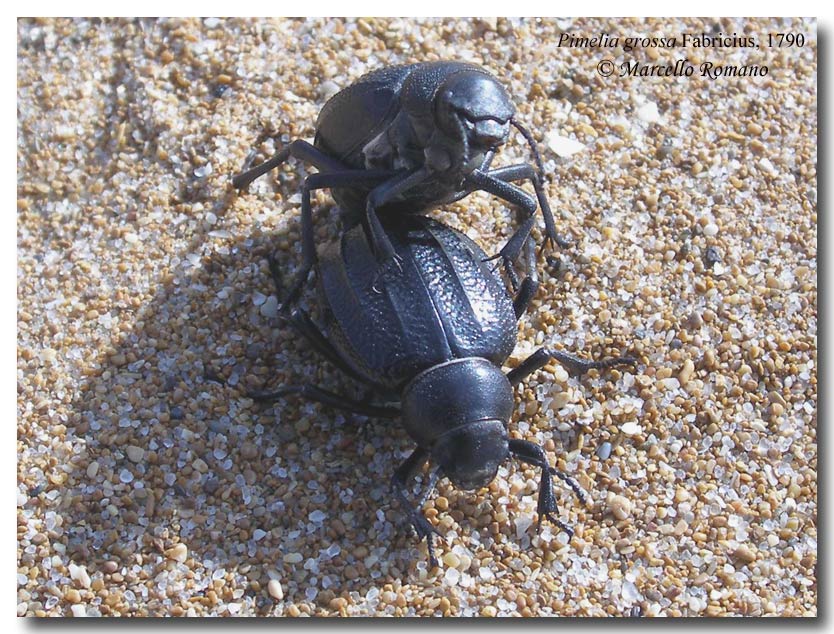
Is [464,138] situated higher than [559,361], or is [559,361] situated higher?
[464,138]

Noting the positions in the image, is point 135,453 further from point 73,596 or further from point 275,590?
point 275,590

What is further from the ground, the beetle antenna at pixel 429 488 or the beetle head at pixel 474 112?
the beetle head at pixel 474 112

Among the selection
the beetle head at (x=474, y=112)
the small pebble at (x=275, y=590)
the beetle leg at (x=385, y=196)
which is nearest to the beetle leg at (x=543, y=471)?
the beetle leg at (x=385, y=196)

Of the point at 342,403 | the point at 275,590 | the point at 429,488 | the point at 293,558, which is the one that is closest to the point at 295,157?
the point at 342,403

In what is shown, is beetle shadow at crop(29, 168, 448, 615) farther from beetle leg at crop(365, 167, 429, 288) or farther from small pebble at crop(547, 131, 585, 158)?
small pebble at crop(547, 131, 585, 158)

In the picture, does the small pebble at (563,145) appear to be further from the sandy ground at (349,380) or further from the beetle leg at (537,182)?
the beetle leg at (537,182)

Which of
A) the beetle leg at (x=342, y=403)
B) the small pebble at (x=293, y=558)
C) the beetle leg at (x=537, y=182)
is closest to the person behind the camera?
the small pebble at (x=293, y=558)
